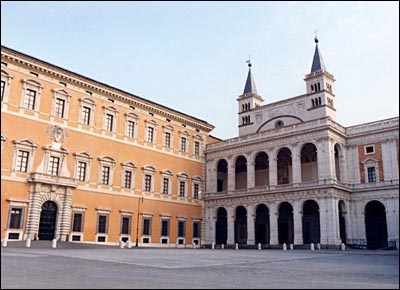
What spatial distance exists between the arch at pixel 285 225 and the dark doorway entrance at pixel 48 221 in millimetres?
21283

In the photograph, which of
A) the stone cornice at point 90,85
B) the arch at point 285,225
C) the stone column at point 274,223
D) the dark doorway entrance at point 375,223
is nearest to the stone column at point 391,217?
the dark doorway entrance at point 375,223

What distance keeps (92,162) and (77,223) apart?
5.11 m

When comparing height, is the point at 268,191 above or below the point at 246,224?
above

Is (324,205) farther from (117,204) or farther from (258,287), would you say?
(258,287)

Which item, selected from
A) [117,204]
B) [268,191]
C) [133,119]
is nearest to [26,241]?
[117,204]

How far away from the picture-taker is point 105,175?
34.5 meters

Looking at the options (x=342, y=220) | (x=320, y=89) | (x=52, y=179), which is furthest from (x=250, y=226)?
(x=52, y=179)

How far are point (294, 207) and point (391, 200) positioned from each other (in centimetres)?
808

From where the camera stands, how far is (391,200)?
111ft

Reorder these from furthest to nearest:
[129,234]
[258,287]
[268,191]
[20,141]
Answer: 1. [268,191]
2. [129,234]
3. [20,141]
4. [258,287]

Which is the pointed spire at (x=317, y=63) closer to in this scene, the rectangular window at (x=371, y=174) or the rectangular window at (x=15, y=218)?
the rectangular window at (x=371, y=174)

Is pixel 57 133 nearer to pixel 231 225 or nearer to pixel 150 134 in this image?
pixel 150 134

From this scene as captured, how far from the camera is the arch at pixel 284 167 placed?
1657 inches

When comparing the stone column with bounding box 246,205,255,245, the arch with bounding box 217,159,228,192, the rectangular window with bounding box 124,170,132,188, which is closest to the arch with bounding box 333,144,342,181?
the stone column with bounding box 246,205,255,245
